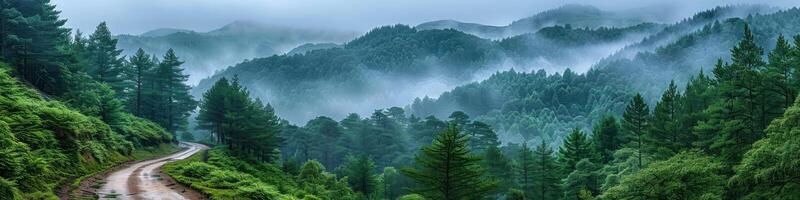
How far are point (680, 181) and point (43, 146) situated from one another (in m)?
37.5

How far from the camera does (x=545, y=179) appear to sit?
230 feet

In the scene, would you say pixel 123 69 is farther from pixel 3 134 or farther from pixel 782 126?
pixel 782 126

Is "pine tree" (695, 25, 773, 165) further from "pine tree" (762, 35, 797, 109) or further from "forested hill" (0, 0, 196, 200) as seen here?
"forested hill" (0, 0, 196, 200)

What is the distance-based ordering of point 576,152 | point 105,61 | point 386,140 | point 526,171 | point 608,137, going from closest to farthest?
point 526,171
point 105,61
point 576,152
point 608,137
point 386,140

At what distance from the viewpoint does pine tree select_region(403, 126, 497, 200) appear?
2827cm

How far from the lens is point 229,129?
55.0 metres

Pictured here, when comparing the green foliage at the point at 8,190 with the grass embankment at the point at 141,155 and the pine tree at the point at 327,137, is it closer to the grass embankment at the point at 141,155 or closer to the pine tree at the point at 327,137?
the grass embankment at the point at 141,155

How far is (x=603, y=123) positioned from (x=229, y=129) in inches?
2248

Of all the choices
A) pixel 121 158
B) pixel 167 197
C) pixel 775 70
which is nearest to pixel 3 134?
pixel 167 197

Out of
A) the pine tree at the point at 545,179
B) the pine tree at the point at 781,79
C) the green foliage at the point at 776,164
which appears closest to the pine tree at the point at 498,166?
the pine tree at the point at 545,179

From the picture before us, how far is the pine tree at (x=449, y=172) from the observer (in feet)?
92.7

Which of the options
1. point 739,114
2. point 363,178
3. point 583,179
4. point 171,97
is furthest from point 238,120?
point 739,114

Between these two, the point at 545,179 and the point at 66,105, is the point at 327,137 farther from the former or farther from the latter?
the point at 66,105

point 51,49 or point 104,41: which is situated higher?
point 104,41
